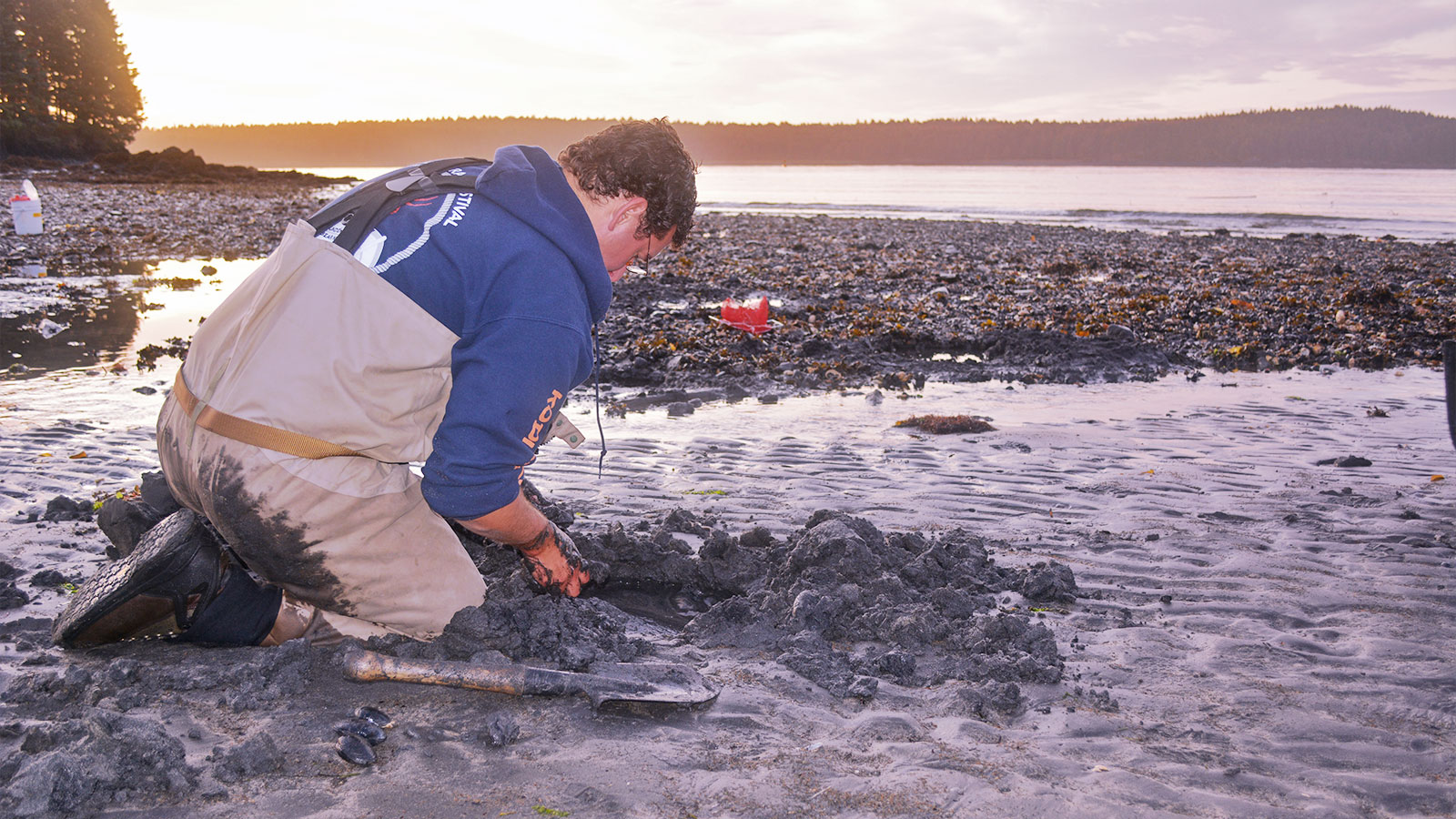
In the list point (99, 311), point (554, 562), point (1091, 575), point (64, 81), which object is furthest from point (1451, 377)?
point (64, 81)

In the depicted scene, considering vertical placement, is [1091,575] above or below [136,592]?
below

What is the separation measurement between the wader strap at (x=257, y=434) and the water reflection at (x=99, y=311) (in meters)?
5.82

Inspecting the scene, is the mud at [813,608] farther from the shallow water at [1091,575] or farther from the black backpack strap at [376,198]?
the black backpack strap at [376,198]

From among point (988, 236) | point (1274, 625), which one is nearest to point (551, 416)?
point (1274, 625)

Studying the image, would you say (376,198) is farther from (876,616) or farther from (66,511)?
(66,511)

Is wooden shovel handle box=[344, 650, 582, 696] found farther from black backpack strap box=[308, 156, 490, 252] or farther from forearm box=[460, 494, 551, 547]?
black backpack strap box=[308, 156, 490, 252]

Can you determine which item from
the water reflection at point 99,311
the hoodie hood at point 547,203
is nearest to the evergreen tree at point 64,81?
the water reflection at point 99,311

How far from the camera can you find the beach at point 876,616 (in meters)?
2.53

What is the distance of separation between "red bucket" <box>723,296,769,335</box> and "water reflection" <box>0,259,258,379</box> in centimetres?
519

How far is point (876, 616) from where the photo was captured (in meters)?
3.52

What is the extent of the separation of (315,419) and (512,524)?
2.21 feet

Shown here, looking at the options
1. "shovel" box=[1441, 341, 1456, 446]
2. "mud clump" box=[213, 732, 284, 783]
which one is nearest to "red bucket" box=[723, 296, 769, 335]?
"shovel" box=[1441, 341, 1456, 446]

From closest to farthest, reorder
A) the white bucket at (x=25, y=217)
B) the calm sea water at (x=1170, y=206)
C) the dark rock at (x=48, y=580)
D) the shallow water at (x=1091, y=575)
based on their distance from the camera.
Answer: the shallow water at (x=1091, y=575)
the dark rock at (x=48, y=580)
the white bucket at (x=25, y=217)
the calm sea water at (x=1170, y=206)

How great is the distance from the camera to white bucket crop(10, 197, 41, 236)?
16.5 m
